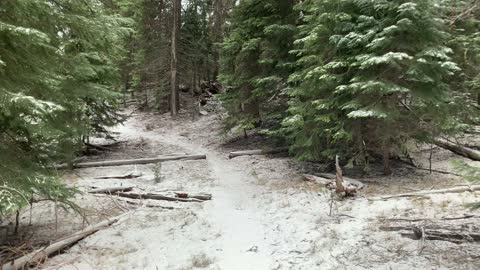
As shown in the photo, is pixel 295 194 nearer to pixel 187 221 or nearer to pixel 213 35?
pixel 187 221

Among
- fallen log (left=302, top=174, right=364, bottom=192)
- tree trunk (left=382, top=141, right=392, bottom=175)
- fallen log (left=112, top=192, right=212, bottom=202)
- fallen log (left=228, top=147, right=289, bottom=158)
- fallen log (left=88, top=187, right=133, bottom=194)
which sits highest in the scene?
tree trunk (left=382, top=141, right=392, bottom=175)


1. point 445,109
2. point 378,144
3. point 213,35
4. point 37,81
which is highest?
point 213,35

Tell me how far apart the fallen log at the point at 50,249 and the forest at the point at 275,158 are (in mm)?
44

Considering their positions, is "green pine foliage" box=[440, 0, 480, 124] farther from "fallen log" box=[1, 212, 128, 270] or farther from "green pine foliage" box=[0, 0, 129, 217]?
"fallen log" box=[1, 212, 128, 270]

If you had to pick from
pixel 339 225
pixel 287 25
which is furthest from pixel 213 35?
pixel 339 225

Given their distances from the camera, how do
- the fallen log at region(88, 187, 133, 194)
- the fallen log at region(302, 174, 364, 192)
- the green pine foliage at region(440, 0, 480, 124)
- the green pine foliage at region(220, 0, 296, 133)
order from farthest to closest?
the green pine foliage at region(220, 0, 296, 133), the fallen log at region(88, 187, 133, 194), the fallen log at region(302, 174, 364, 192), the green pine foliage at region(440, 0, 480, 124)

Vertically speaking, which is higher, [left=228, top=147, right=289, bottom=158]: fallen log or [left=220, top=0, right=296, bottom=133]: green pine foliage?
[left=220, top=0, right=296, bottom=133]: green pine foliage

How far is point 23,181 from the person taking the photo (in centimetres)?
648

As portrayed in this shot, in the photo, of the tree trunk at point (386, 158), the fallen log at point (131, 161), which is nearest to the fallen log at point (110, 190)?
the fallen log at point (131, 161)

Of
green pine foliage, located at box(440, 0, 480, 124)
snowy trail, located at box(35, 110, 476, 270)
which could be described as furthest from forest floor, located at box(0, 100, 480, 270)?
green pine foliage, located at box(440, 0, 480, 124)

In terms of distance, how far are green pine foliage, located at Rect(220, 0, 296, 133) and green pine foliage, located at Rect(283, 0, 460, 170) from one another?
10.6 ft

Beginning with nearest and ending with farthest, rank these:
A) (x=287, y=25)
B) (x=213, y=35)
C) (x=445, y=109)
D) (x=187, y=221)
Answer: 1. (x=187, y=221)
2. (x=445, y=109)
3. (x=287, y=25)
4. (x=213, y=35)

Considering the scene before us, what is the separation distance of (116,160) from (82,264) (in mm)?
8998

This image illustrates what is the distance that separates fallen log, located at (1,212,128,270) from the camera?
6698mm
